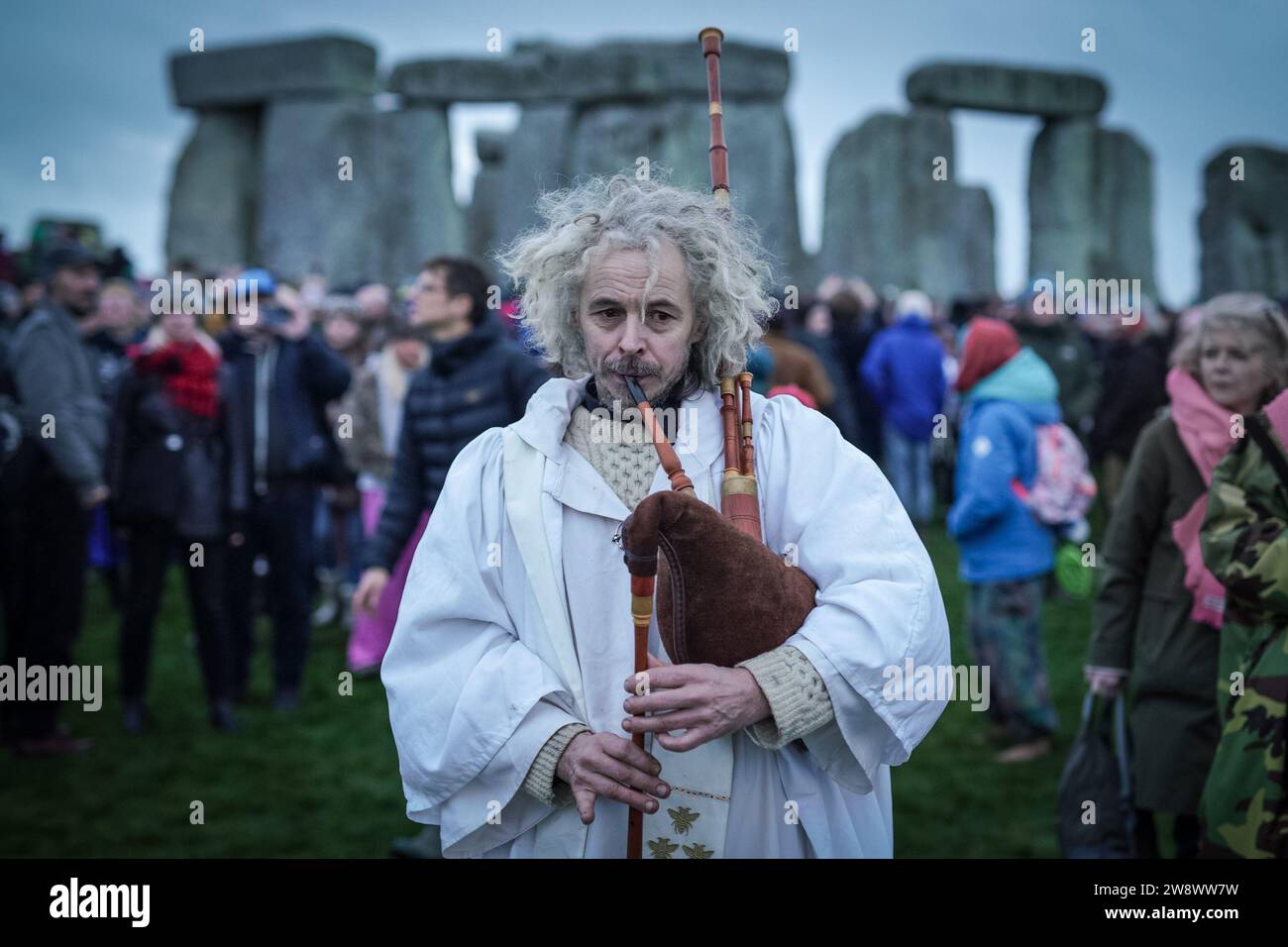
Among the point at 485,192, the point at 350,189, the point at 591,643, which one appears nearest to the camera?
the point at 591,643

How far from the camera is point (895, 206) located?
1812 cm

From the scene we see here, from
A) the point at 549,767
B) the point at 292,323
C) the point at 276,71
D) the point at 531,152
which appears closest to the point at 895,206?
the point at 531,152

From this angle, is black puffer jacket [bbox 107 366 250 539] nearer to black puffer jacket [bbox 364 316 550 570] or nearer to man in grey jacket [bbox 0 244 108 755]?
man in grey jacket [bbox 0 244 108 755]

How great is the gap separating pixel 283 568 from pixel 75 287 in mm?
1678

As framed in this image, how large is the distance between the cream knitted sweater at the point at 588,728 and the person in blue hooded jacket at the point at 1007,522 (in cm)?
330

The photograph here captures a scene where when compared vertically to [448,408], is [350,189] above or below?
above

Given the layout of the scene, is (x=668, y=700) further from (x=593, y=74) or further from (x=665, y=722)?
(x=593, y=74)

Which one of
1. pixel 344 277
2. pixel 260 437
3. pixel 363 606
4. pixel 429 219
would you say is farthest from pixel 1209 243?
pixel 363 606

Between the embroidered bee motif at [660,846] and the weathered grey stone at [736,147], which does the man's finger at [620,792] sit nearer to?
the embroidered bee motif at [660,846]

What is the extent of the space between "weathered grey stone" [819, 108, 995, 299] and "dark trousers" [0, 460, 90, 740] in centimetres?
1496

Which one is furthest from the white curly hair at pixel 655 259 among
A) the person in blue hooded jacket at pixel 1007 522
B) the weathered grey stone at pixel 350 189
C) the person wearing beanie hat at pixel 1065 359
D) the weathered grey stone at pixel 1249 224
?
the weathered grey stone at pixel 1249 224

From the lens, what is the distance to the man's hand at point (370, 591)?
146 inches

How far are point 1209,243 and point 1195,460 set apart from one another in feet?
55.7
